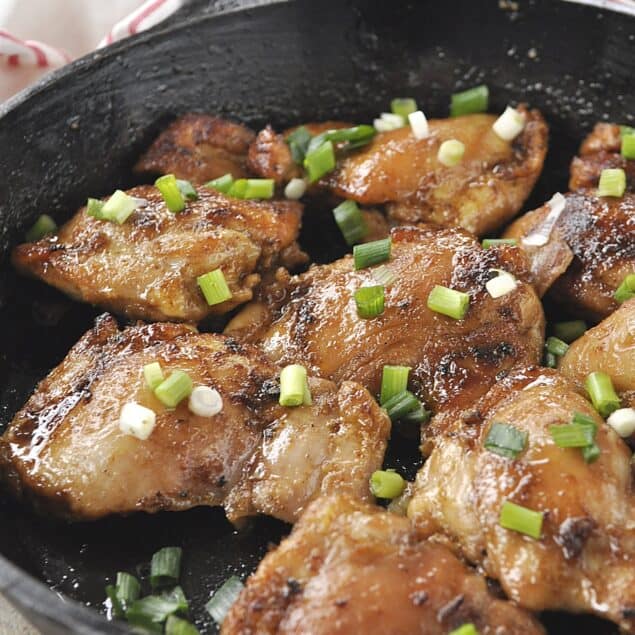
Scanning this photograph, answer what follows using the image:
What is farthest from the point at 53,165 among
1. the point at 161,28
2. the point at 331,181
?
the point at 331,181

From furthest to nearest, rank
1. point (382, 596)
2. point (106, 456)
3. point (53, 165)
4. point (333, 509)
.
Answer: point (53, 165)
point (106, 456)
point (333, 509)
point (382, 596)

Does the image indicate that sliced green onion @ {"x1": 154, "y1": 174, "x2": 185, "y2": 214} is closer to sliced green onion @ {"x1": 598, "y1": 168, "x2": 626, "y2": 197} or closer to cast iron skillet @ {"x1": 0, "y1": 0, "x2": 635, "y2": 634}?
cast iron skillet @ {"x1": 0, "y1": 0, "x2": 635, "y2": 634}

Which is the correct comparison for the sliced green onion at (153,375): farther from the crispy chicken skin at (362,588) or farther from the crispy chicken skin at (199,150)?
the crispy chicken skin at (199,150)

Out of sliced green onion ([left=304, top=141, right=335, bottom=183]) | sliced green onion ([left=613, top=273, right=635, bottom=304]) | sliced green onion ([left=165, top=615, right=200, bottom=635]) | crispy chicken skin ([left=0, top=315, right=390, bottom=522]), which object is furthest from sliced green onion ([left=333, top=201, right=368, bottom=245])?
sliced green onion ([left=165, top=615, right=200, bottom=635])

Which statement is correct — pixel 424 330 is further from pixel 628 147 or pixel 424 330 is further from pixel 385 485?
pixel 628 147

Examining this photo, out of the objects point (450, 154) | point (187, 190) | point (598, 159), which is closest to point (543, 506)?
point (450, 154)

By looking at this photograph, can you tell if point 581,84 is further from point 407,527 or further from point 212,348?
point 407,527
